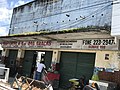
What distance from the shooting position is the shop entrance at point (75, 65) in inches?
522

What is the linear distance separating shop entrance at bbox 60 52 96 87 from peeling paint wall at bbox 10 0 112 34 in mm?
2170

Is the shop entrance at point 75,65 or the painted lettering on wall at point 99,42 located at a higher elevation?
the painted lettering on wall at point 99,42

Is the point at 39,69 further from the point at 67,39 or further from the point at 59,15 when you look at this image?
the point at 59,15

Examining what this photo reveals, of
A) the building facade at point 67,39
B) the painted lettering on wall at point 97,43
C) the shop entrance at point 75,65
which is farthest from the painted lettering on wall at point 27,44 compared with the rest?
the painted lettering on wall at point 97,43

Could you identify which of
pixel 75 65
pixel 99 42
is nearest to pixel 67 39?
pixel 75 65

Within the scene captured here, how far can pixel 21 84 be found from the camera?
11.2 meters

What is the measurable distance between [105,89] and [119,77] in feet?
3.52

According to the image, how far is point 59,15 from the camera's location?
1766 cm

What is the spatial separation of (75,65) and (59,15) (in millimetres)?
5246

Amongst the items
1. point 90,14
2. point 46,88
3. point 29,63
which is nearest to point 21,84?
point 46,88

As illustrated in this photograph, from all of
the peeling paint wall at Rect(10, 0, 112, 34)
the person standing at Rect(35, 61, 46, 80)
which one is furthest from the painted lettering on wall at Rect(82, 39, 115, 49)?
the person standing at Rect(35, 61, 46, 80)

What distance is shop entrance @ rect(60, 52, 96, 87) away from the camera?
43.5 feet

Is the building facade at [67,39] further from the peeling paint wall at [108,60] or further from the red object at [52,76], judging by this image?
the red object at [52,76]

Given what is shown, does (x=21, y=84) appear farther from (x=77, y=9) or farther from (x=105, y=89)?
(x=77, y=9)
